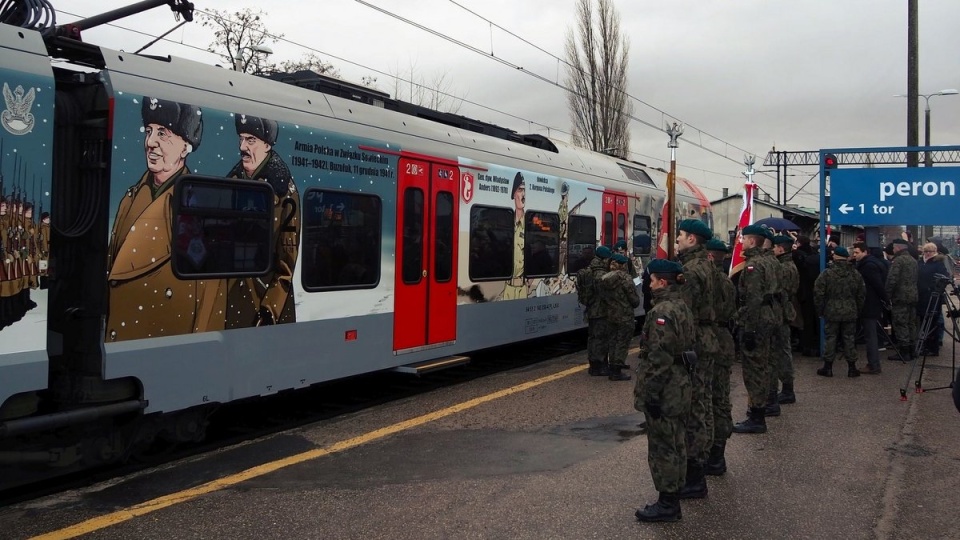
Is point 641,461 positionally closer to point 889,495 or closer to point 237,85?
point 889,495

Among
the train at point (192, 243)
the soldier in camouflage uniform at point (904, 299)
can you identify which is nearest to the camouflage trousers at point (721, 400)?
the train at point (192, 243)

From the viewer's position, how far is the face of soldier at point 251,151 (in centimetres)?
596

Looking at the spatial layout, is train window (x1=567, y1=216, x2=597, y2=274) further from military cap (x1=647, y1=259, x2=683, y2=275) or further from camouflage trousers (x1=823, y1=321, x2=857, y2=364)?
military cap (x1=647, y1=259, x2=683, y2=275)

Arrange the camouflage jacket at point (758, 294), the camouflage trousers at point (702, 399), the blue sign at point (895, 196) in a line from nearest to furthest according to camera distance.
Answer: the camouflage trousers at point (702, 399), the camouflage jacket at point (758, 294), the blue sign at point (895, 196)

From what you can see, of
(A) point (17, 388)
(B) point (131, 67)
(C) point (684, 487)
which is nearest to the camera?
(A) point (17, 388)

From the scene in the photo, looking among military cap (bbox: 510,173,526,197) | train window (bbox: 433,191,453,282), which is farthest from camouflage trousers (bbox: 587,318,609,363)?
train window (bbox: 433,191,453,282)

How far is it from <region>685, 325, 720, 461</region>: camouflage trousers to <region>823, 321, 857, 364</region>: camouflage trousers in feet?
16.1

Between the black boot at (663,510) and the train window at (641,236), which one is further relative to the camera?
the train window at (641,236)

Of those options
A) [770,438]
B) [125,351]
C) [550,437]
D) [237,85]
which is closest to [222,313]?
[125,351]

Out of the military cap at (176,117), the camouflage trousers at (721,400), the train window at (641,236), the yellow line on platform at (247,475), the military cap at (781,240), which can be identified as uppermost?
the military cap at (176,117)

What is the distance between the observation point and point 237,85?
611 cm

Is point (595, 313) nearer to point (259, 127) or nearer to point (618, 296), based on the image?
point (618, 296)

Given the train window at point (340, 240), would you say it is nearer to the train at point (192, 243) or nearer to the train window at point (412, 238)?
the train at point (192, 243)

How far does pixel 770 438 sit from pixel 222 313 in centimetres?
471
